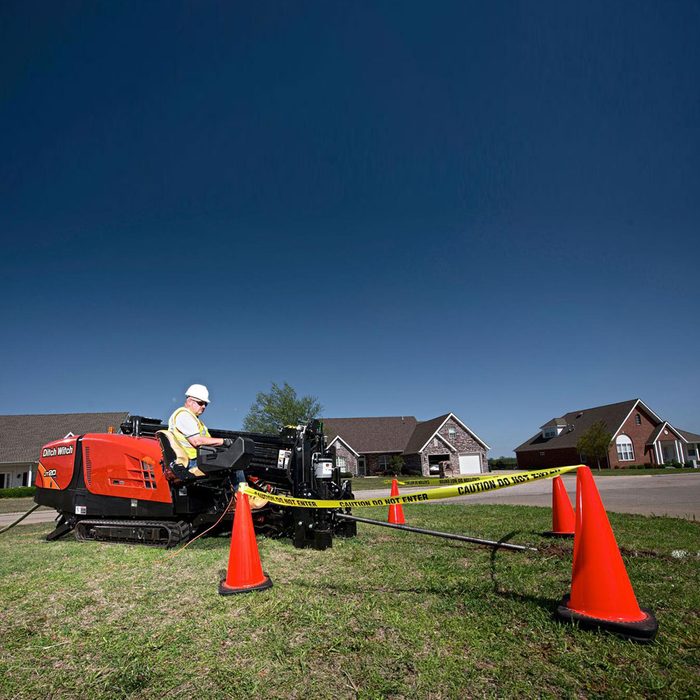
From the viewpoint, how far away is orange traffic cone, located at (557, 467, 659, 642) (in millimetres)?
2855

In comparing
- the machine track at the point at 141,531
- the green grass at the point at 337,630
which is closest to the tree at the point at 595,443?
the green grass at the point at 337,630

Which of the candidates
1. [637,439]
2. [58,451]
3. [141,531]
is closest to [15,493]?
[58,451]

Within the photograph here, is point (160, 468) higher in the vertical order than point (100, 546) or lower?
higher

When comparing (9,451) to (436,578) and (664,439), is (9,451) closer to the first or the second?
(436,578)

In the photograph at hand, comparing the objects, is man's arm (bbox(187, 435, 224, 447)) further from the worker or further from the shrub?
the shrub

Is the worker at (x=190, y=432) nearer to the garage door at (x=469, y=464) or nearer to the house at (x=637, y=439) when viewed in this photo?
the garage door at (x=469, y=464)

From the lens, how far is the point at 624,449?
44875 millimetres

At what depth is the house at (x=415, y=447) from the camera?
147 ft

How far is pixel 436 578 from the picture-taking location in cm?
425

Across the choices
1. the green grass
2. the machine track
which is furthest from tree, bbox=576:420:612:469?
the machine track

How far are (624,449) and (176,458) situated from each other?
5026 centimetres

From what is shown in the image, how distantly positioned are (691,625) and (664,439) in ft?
172

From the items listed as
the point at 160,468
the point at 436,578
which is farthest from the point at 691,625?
the point at 160,468

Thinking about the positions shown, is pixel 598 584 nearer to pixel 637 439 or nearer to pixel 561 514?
pixel 561 514
